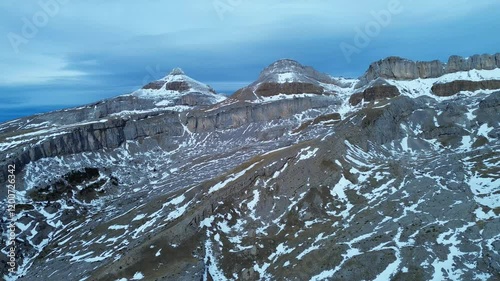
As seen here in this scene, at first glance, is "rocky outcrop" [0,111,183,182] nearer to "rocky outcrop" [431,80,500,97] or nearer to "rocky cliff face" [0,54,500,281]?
"rocky cliff face" [0,54,500,281]

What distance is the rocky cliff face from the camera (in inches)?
2820

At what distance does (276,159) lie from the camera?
115m

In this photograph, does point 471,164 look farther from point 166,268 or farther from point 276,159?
point 166,268

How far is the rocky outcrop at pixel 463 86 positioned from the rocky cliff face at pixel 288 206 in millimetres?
14246

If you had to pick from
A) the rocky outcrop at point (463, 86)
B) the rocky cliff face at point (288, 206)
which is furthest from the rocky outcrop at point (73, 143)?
the rocky outcrop at point (463, 86)

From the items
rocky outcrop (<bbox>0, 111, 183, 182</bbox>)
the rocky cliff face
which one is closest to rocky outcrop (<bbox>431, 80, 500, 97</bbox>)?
the rocky cliff face

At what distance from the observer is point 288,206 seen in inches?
3809

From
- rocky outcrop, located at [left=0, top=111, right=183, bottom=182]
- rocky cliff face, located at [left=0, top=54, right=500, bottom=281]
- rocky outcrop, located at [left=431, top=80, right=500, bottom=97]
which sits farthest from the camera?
rocky outcrop, located at [left=431, top=80, right=500, bottom=97]

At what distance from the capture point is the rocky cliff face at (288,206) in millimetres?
71625

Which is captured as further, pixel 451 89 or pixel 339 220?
pixel 451 89

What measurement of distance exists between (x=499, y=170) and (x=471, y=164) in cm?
875

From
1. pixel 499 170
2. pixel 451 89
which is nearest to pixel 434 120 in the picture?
pixel 451 89

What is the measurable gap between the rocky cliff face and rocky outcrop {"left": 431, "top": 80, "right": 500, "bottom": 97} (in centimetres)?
1425

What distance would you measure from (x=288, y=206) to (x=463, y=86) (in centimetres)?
13394
